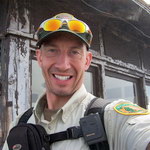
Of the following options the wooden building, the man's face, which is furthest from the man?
the wooden building

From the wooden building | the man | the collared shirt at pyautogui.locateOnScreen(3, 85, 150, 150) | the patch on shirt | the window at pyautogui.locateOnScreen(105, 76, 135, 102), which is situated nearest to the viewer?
the collared shirt at pyautogui.locateOnScreen(3, 85, 150, 150)

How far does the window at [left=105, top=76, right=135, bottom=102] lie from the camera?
391cm

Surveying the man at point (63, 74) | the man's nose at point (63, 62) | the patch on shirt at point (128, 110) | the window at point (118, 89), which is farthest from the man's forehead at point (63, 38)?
the window at point (118, 89)

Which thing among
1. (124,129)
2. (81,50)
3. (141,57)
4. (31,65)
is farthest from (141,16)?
(124,129)

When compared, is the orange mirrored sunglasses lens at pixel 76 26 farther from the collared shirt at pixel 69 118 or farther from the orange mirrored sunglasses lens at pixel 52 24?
the collared shirt at pixel 69 118

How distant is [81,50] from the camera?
1578 mm

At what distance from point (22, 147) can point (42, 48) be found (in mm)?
678

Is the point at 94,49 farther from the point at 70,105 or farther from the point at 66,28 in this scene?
the point at 70,105

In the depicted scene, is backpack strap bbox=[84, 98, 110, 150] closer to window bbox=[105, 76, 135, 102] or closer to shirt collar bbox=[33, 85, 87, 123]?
shirt collar bbox=[33, 85, 87, 123]

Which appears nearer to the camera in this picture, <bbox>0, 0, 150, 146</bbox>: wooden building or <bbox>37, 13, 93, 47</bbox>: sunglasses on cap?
<bbox>37, 13, 93, 47</bbox>: sunglasses on cap

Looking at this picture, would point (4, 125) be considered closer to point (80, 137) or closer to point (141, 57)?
point (80, 137)

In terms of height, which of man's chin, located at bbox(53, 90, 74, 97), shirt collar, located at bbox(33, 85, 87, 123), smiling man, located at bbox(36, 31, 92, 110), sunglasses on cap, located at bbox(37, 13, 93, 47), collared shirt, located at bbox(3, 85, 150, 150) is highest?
sunglasses on cap, located at bbox(37, 13, 93, 47)

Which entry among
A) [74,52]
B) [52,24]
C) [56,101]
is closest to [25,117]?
[56,101]

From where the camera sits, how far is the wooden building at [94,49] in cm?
255
